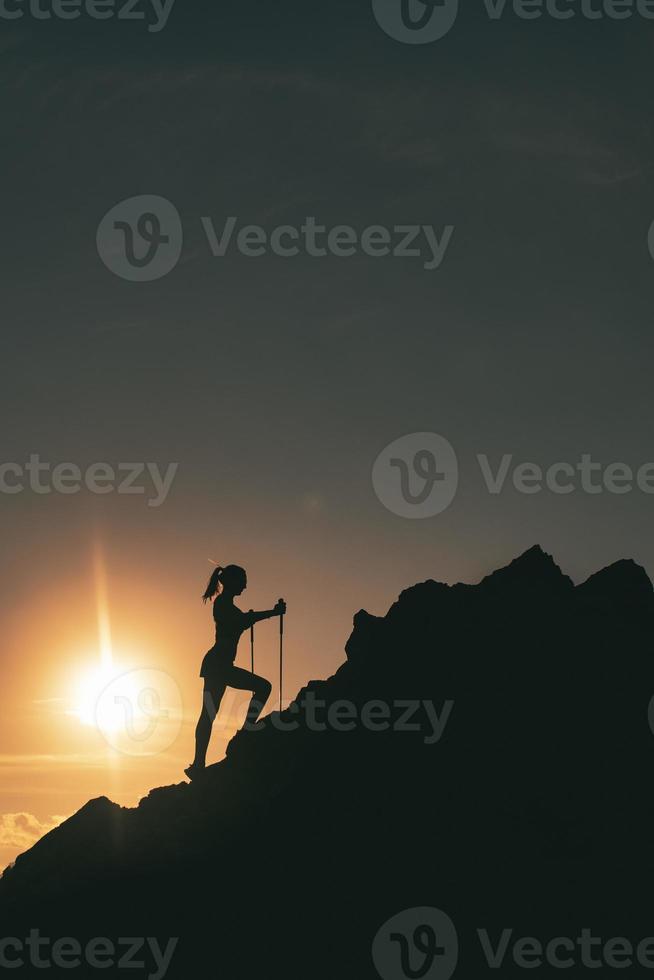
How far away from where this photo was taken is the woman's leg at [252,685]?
25406mm

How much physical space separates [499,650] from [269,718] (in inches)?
201

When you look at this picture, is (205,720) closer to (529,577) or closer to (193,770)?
(193,770)

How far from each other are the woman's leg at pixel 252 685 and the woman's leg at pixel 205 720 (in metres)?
0.26

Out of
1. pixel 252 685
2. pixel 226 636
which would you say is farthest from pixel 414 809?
pixel 226 636

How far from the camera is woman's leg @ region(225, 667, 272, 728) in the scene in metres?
25.4

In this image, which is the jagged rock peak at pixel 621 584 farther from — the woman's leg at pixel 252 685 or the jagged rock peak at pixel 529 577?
the woman's leg at pixel 252 685

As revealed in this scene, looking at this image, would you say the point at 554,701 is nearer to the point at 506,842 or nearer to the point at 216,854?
the point at 506,842

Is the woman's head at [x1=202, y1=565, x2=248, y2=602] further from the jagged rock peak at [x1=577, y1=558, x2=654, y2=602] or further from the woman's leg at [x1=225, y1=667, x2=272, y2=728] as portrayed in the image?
the jagged rock peak at [x1=577, y1=558, x2=654, y2=602]

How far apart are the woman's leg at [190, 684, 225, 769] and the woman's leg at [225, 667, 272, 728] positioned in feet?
0.85

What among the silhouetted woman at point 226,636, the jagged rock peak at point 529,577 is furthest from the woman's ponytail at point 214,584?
the jagged rock peak at point 529,577

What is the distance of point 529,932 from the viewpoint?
25.0 metres

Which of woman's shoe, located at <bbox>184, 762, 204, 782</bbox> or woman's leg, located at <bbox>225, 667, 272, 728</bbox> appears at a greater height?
woman's leg, located at <bbox>225, 667, 272, 728</bbox>

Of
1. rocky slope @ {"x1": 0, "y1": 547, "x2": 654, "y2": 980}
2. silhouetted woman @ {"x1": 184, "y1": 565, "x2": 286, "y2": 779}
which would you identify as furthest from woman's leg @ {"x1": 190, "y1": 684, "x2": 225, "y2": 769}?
rocky slope @ {"x1": 0, "y1": 547, "x2": 654, "y2": 980}

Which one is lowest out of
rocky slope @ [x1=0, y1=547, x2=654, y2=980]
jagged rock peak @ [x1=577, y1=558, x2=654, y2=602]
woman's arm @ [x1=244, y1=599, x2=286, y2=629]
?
rocky slope @ [x1=0, y1=547, x2=654, y2=980]
